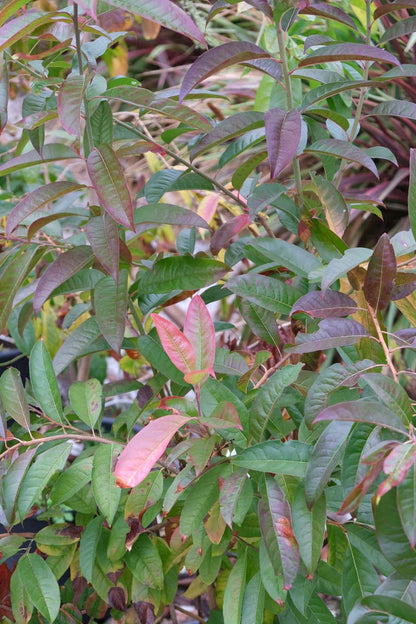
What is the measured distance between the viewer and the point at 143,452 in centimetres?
50

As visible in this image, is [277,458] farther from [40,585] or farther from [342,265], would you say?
[40,585]

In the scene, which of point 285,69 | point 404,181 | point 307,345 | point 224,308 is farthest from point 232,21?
point 307,345

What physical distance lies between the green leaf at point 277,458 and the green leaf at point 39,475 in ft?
0.61

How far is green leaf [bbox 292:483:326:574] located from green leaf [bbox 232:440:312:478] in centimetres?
2

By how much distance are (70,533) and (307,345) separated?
0.42 m

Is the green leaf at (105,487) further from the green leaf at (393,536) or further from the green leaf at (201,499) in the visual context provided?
the green leaf at (393,536)

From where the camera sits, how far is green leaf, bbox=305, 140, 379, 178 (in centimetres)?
70

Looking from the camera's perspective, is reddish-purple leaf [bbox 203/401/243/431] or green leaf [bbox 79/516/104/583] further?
green leaf [bbox 79/516/104/583]

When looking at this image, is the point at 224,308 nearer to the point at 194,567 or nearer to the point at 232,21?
the point at 194,567

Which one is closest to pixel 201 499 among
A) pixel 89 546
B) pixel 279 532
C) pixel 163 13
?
pixel 279 532

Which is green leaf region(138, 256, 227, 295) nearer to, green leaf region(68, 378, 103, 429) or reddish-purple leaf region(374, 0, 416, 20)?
green leaf region(68, 378, 103, 429)

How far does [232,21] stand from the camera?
3439 mm

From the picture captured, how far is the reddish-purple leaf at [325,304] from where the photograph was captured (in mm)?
589

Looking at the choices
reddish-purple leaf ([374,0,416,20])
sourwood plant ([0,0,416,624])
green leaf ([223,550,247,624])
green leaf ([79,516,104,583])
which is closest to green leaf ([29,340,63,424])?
sourwood plant ([0,0,416,624])
